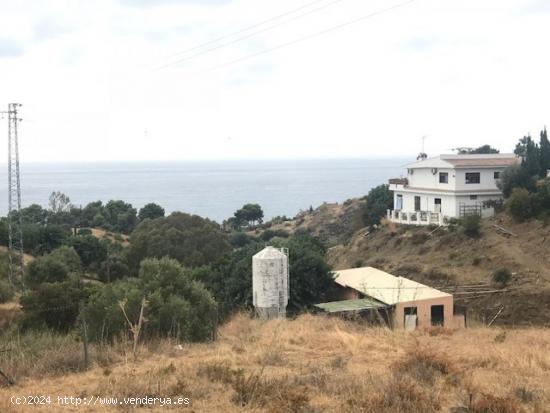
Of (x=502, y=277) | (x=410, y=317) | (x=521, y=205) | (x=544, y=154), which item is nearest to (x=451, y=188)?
(x=521, y=205)

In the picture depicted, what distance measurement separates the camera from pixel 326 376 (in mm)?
8555

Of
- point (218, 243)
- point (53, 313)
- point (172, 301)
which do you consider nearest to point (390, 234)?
point (218, 243)

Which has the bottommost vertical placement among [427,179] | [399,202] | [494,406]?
[494,406]

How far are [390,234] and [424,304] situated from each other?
1914cm

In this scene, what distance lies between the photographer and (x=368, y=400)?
7.09 meters

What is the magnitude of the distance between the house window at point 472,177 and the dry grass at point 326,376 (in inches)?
1183

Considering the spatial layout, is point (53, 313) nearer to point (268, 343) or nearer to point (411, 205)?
point (268, 343)

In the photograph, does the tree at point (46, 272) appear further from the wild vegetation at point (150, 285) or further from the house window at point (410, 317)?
the house window at point (410, 317)

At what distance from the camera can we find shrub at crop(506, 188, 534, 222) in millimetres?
35406

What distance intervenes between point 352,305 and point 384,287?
3.18m

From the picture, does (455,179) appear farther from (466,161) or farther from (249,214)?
(249,214)

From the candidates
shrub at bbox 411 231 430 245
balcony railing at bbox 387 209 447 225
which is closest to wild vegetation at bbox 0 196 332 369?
shrub at bbox 411 231 430 245

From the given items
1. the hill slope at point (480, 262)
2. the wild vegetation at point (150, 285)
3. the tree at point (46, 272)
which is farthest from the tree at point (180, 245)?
the hill slope at point (480, 262)

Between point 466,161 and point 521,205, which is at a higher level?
point 466,161
